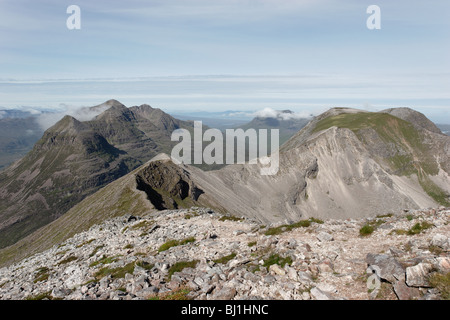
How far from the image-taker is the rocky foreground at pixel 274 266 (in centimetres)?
1612

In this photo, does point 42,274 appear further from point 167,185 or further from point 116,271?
point 167,185

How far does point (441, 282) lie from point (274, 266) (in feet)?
31.2

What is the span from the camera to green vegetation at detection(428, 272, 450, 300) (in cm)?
1375

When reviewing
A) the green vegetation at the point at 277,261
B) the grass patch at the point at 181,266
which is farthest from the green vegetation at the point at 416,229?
the grass patch at the point at 181,266

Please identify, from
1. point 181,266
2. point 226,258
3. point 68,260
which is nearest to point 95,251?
point 68,260

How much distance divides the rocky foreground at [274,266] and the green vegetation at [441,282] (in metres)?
0.04

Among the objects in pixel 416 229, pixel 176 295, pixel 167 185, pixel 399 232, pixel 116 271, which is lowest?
pixel 167 185

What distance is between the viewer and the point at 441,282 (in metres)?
14.3

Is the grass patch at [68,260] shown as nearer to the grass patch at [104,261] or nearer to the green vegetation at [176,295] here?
the grass patch at [104,261]

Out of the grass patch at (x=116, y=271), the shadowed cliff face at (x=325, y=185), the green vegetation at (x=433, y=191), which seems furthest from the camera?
the green vegetation at (x=433, y=191)

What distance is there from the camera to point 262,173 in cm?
17825

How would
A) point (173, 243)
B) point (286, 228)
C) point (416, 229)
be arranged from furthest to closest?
point (173, 243)
point (286, 228)
point (416, 229)

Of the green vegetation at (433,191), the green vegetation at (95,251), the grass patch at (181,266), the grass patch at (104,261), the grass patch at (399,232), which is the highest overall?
the grass patch at (399,232)
